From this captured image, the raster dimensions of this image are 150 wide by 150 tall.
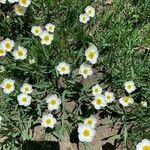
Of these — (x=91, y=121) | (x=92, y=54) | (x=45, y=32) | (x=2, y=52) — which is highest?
(x=45, y=32)

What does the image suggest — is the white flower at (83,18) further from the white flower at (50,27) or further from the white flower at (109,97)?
the white flower at (109,97)

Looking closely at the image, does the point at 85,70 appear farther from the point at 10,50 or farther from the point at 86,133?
the point at 10,50

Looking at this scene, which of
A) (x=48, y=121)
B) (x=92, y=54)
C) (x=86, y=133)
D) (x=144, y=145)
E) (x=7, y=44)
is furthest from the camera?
(x=7, y=44)

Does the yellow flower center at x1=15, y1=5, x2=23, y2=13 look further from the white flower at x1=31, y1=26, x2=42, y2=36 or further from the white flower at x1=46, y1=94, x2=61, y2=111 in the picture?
the white flower at x1=46, y1=94, x2=61, y2=111

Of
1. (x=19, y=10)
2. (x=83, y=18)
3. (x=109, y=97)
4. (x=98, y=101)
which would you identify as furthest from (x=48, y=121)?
(x=19, y=10)

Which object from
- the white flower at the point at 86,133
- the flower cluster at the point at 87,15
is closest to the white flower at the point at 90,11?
the flower cluster at the point at 87,15

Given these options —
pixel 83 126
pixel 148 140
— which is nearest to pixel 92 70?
pixel 83 126

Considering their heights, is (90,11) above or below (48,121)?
Result: above

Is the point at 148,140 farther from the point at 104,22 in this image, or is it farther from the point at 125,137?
the point at 104,22
